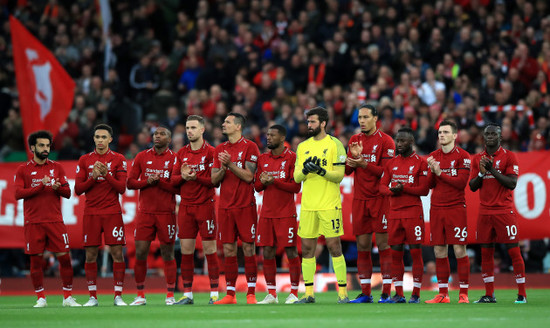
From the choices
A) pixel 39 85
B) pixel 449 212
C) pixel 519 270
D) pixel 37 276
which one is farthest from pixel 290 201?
pixel 39 85

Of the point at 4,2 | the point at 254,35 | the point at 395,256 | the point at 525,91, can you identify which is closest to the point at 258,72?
the point at 254,35

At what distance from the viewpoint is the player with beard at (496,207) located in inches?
561

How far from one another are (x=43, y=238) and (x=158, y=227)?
77.2 inches

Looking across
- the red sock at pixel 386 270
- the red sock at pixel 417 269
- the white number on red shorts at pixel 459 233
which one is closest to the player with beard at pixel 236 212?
the red sock at pixel 386 270

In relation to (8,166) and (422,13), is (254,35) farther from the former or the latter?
(8,166)

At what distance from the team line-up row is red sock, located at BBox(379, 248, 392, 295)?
0.07 ft

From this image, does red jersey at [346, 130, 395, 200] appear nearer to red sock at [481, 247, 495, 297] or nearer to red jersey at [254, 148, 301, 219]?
red jersey at [254, 148, 301, 219]

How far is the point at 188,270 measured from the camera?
1498 cm

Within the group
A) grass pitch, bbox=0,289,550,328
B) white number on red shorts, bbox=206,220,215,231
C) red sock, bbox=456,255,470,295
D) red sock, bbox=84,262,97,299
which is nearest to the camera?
grass pitch, bbox=0,289,550,328

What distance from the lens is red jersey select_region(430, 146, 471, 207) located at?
14.3 meters

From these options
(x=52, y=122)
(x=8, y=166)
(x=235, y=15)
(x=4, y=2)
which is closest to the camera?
(x=8, y=166)

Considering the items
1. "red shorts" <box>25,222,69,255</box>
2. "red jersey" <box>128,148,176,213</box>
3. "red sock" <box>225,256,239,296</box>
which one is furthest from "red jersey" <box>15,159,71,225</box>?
"red sock" <box>225,256,239,296</box>

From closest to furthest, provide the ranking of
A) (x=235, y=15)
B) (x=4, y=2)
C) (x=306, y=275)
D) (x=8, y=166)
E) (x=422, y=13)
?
(x=306, y=275), (x=8, y=166), (x=422, y=13), (x=235, y=15), (x=4, y=2)

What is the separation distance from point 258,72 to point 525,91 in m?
7.41
